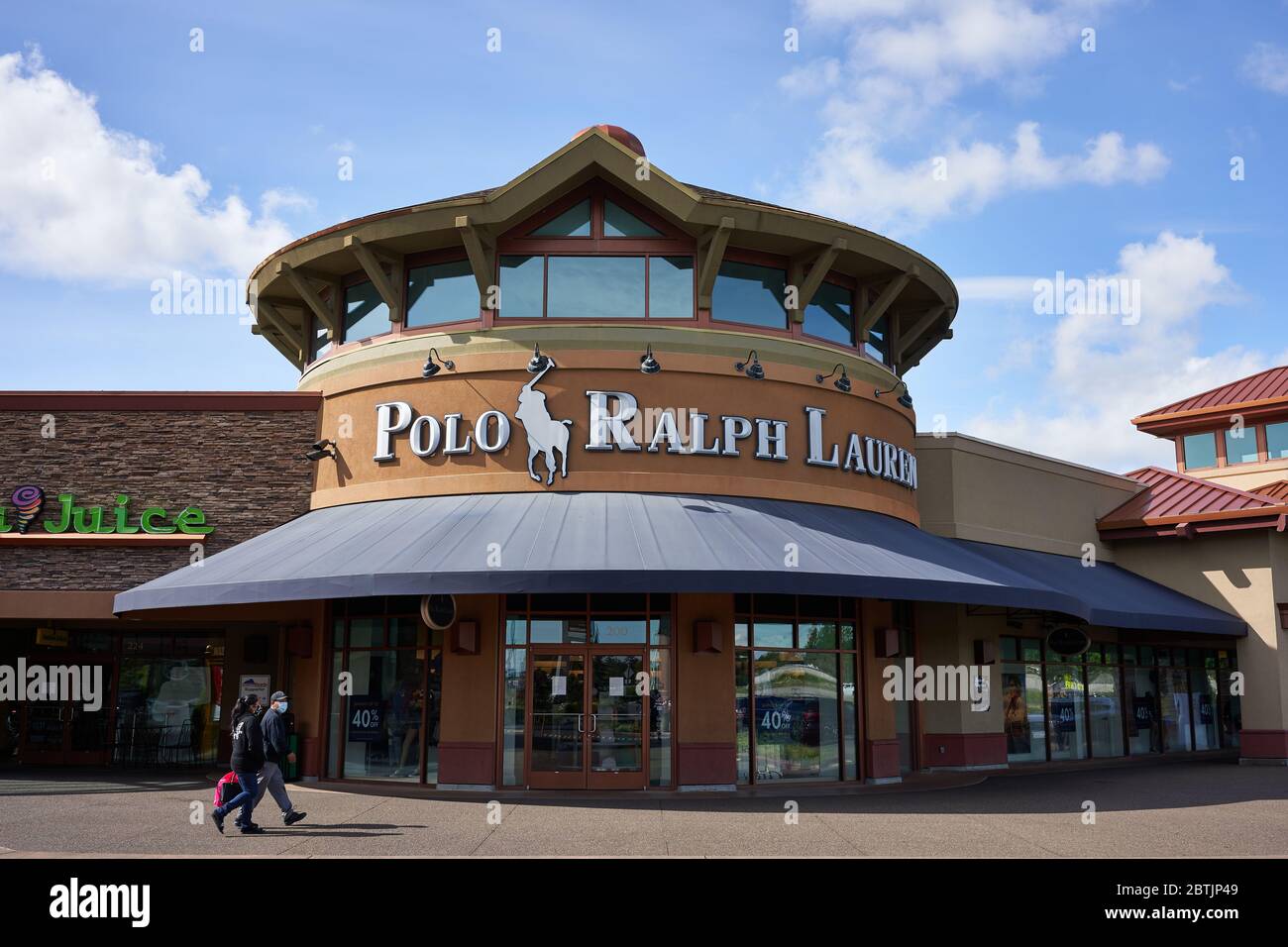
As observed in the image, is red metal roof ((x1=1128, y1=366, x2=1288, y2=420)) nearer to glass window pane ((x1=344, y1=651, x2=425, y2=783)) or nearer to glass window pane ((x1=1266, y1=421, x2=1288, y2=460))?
glass window pane ((x1=1266, y1=421, x2=1288, y2=460))

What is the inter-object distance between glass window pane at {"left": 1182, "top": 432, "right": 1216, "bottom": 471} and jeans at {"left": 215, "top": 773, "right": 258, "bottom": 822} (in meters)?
33.0

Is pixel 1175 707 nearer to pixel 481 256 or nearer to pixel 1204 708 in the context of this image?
pixel 1204 708

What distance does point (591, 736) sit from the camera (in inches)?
670

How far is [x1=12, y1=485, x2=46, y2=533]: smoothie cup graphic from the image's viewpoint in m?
19.5

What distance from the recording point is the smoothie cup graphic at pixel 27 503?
19.5 meters

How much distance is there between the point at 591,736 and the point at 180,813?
19.0 ft

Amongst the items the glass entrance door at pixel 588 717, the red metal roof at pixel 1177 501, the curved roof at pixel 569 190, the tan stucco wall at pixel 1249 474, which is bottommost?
the glass entrance door at pixel 588 717

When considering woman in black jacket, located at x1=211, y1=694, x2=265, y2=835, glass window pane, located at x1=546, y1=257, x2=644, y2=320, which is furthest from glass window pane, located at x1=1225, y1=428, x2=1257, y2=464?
woman in black jacket, located at x1=211, y1=694, x2=265, y2=835

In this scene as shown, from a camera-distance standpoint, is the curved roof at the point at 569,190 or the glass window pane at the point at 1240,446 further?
the glass window pane at the point at 1240,446

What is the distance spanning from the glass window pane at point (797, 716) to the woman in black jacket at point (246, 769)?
7.78 m

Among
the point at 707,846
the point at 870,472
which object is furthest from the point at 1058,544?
the point at 707,846

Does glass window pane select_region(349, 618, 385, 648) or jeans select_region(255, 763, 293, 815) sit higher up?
glass window pane select_region(349, 618, 385, 648)

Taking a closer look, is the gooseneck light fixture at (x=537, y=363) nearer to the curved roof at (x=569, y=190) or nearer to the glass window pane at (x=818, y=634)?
the curved roof at (x=569, y=190)

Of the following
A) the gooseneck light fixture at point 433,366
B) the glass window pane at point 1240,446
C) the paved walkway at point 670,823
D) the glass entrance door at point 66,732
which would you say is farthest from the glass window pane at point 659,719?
the glass window pane at point 1240,446
